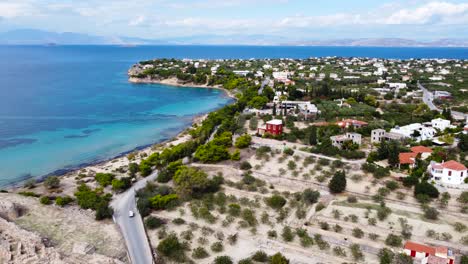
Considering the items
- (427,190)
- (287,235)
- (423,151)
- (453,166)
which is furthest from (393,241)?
(423,151)

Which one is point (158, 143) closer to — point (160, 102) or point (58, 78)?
point (160, 102)

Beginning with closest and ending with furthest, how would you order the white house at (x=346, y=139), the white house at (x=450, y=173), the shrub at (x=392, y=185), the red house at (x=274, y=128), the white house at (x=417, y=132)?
the shrub at (x=392, y=185)
the white house at (x=450, y=173)
the white house at (x=346, y=139)
the white house at (x=417, y=132)
the red house at (x=274, y=128)

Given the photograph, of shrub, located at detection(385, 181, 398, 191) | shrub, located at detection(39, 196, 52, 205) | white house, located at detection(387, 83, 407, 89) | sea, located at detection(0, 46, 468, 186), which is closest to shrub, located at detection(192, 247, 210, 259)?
shrub, located at detection(39, 196, 52, 205)

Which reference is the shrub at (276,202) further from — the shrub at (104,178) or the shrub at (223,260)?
the shrub at (104,178)

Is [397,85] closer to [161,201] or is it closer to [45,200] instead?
[161,201]

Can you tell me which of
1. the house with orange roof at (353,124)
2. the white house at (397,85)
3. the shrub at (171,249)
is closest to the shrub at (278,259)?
the shrub at (171,249)

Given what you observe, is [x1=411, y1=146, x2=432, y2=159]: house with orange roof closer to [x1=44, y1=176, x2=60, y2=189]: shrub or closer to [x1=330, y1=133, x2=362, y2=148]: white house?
[x1=330, y1=133, x2=362, y2=148]: white house
